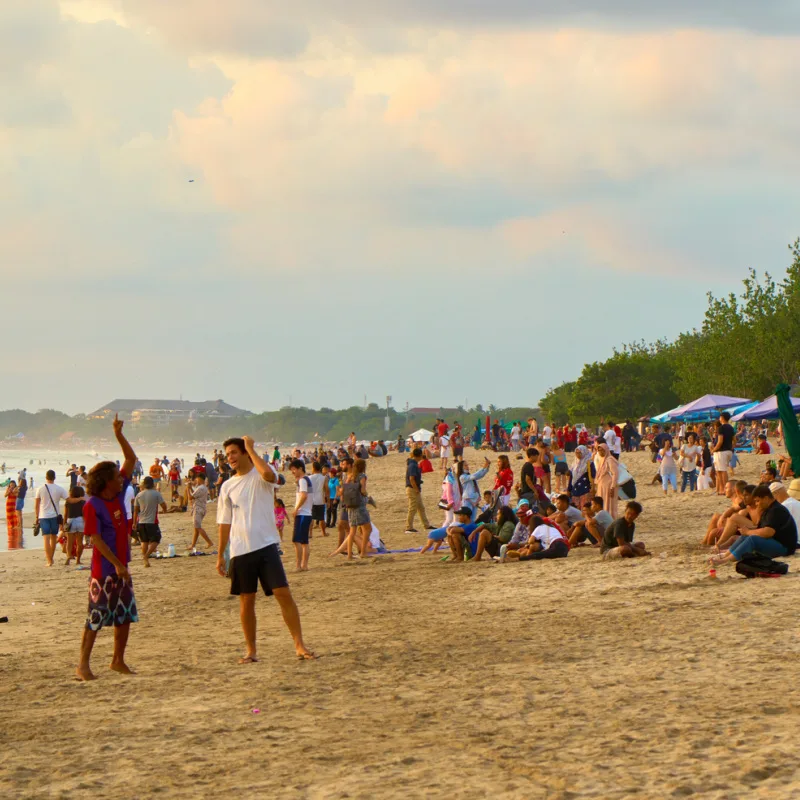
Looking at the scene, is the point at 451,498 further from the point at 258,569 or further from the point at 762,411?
the point at 762,411

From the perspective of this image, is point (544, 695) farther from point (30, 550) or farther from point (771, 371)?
point (771, 371)

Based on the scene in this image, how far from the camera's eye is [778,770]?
4770 millimetres

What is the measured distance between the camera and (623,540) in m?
13.7

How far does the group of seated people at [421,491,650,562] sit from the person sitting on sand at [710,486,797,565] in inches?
85.1

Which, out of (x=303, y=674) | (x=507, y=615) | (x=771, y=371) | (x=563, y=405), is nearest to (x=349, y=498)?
(x=507, y=615)

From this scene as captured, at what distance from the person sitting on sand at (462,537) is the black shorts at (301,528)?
2.18 metres

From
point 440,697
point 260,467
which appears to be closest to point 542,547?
point 260,467

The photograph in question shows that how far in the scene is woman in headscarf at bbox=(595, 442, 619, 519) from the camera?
17.3 meters

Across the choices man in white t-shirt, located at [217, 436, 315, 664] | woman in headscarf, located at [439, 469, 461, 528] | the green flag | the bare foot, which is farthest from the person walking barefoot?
the green flag

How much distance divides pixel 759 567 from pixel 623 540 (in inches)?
119

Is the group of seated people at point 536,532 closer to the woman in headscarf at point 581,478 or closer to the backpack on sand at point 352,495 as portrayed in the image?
the backpack on sand at point 352,495

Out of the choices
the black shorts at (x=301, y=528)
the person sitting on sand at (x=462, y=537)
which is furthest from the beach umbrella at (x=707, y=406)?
the black shorts at (x=301, y=528)

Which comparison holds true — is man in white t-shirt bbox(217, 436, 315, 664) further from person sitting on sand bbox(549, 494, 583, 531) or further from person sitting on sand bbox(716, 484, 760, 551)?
person sitting on sand bbox(549, 494, 583, 531)

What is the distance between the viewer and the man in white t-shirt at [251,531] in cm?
765
